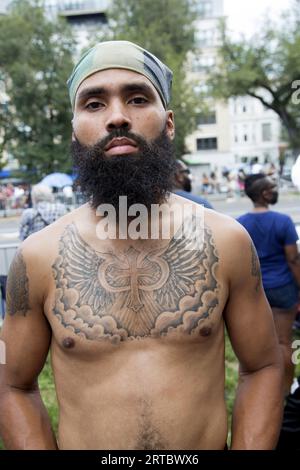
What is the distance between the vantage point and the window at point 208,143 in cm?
4741

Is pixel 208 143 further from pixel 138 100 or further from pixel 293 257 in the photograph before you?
pixel 138 100

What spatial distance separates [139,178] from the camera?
163 centimetres

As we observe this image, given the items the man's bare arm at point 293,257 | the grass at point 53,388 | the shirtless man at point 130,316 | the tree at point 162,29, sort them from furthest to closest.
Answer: the tree at point 162,29 < the man's bare arm at point 293,257 < the grass at point 53,388 < the shirtless man at point 130,316

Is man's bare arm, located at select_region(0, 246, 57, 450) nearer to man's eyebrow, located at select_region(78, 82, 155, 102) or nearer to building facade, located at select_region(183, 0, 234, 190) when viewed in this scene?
man's eyebrow, located at select_region(78, 82, 155, 102)

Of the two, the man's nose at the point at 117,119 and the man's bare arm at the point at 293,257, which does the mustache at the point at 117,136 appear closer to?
the man's nose at the point at 117,119

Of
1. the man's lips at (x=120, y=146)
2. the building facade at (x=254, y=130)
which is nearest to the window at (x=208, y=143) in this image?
the building facade at (x=254, y=130)

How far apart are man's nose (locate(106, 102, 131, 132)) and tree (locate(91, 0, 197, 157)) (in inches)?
1016

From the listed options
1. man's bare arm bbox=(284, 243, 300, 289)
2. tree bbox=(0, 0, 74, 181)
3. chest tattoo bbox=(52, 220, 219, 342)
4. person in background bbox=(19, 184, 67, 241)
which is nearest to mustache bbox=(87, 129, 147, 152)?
chest tattoo bbox=(52, 220, 219, 342)

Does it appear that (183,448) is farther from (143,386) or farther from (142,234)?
(142,234)

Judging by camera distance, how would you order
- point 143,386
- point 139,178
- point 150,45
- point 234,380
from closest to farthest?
point 143,386, point 139,178, point 234,380, point 150,45

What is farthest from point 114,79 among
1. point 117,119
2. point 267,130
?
point 267,130

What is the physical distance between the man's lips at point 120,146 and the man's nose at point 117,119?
37 millimetres
